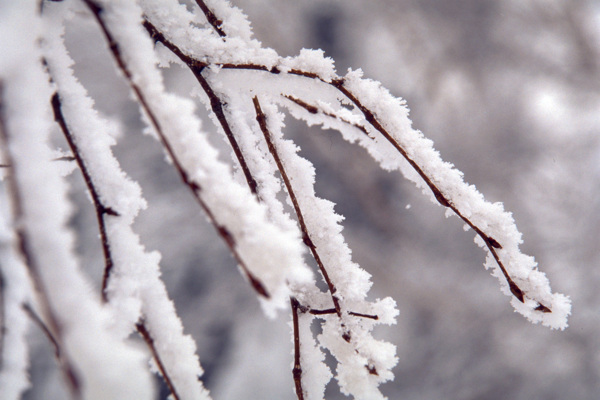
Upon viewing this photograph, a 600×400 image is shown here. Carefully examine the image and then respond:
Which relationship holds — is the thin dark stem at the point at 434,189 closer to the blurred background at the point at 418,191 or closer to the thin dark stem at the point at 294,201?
the thin dark stem at the point at 294,201

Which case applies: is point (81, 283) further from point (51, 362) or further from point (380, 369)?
point (51, 362)

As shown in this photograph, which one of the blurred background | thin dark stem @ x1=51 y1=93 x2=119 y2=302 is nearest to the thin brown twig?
thin dark stem @ x1=51 y1=93 x2=119 y2=302

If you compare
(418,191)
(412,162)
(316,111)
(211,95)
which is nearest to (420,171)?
(412,162)

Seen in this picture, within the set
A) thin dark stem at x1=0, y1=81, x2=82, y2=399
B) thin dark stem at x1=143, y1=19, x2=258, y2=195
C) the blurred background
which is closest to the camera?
thin dark stem at x1=0, y1=81, x2=82, y2=399

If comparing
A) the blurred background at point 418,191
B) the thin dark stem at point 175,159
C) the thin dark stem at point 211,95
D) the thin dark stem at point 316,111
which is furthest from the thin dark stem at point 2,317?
the blurred background at point 418,191

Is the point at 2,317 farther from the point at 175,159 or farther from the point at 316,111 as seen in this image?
the point at 316,111

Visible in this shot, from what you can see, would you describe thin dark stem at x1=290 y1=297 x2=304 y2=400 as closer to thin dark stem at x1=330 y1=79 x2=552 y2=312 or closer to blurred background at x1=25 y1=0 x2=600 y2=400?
thin dark stem at x1=330 y1=79 x2=552 y2=312
